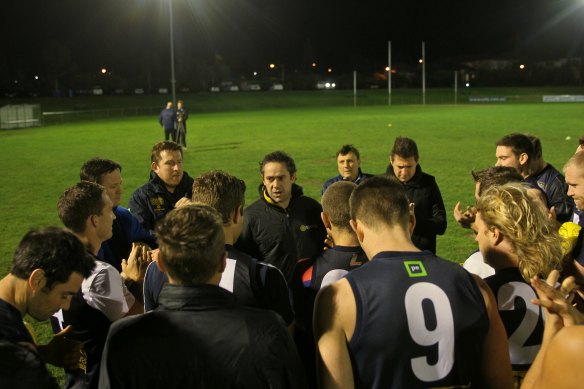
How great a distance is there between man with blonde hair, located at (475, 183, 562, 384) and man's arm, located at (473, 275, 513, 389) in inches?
12.3

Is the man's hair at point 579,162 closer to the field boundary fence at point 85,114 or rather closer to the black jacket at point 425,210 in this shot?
the black jacket at point 425,210

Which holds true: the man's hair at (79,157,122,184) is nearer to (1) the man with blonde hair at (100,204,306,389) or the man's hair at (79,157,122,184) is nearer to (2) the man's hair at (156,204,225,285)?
(2) the man's hair at (156,204,225,285)

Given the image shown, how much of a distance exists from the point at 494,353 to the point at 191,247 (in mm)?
1448

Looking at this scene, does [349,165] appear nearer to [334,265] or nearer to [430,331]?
[334,265]

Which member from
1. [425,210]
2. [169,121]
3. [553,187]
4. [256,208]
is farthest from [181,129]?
[256,208]

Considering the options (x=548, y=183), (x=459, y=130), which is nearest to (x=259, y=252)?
(x=548, y=183)

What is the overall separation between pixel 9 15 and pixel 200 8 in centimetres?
3774

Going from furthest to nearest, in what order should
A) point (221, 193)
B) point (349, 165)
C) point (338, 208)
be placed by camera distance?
point (349, 165) < point (221, 193) < point (338, 208)

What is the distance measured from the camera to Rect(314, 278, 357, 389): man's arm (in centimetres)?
252

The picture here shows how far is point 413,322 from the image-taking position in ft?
8.22

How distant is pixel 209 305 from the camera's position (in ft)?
7.89

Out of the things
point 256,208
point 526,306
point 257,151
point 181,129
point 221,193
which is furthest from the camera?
point 181,129

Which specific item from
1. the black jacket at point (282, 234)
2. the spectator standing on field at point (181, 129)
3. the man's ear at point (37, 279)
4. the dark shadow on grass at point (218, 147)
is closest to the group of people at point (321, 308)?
the man's ear at point (37, 279)

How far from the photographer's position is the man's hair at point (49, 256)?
105 inches
